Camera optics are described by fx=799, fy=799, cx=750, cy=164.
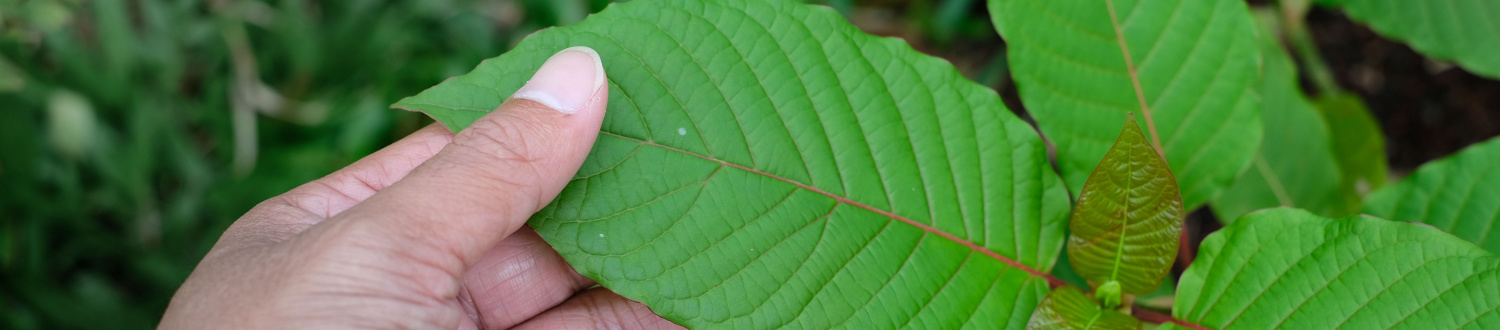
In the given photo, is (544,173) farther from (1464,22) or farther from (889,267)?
(1464,22)

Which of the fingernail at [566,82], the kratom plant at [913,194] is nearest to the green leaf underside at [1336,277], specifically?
the kratom plant at [913,194]

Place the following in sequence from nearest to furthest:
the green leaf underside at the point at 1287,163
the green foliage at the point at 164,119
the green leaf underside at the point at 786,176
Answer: the green leaf underside at the point at 786,176
the green leaf underside at the point at 1287,163
the green foliage at the point at 164,119

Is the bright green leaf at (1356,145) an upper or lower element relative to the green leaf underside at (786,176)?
lower

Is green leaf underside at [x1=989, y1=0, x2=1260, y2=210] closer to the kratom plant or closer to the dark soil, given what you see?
the kratom plant

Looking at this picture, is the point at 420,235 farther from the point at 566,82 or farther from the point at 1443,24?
the point at 1443,24

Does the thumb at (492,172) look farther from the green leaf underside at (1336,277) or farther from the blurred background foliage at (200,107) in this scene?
the blurred background foliage at (200,107)

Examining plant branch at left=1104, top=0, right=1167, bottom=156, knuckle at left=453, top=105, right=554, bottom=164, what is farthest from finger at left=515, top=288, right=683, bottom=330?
plant branch at left=1104, top=0, right=1167, bottom=156
